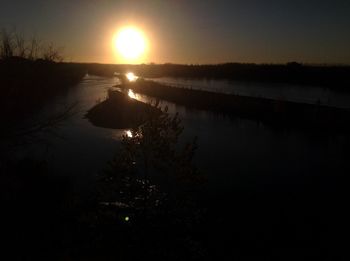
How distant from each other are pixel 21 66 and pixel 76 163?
559 inches

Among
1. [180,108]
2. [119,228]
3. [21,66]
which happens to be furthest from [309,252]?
[180,108]

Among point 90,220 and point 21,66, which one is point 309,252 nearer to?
point 90,220

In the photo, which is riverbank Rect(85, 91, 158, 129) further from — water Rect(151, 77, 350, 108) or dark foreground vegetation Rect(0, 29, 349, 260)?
water Rect(151, 77, 350, 108)

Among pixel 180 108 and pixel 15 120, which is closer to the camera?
pixel 15 120

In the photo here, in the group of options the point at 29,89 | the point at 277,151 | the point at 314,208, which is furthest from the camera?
the point at 277,151

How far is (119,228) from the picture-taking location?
18625mm

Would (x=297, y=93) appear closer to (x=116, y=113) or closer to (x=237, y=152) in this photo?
(x=116, y=113)

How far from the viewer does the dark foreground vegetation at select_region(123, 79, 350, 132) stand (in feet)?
178

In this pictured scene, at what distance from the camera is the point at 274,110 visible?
63219 mm

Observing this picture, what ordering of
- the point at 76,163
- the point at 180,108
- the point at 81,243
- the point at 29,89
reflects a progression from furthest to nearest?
the point at 180,108, the point at 76,163, the point at 29,89, the point at 81,243

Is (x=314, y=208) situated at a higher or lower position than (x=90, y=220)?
lower

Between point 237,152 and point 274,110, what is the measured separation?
24037mm

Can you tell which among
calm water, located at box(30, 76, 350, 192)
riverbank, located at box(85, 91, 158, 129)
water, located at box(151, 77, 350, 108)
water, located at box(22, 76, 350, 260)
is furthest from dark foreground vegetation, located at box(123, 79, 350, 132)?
riverbank, located at box(85, 91, 158, 129)

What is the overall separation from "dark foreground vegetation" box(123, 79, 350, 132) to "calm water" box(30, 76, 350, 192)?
12.8ft
